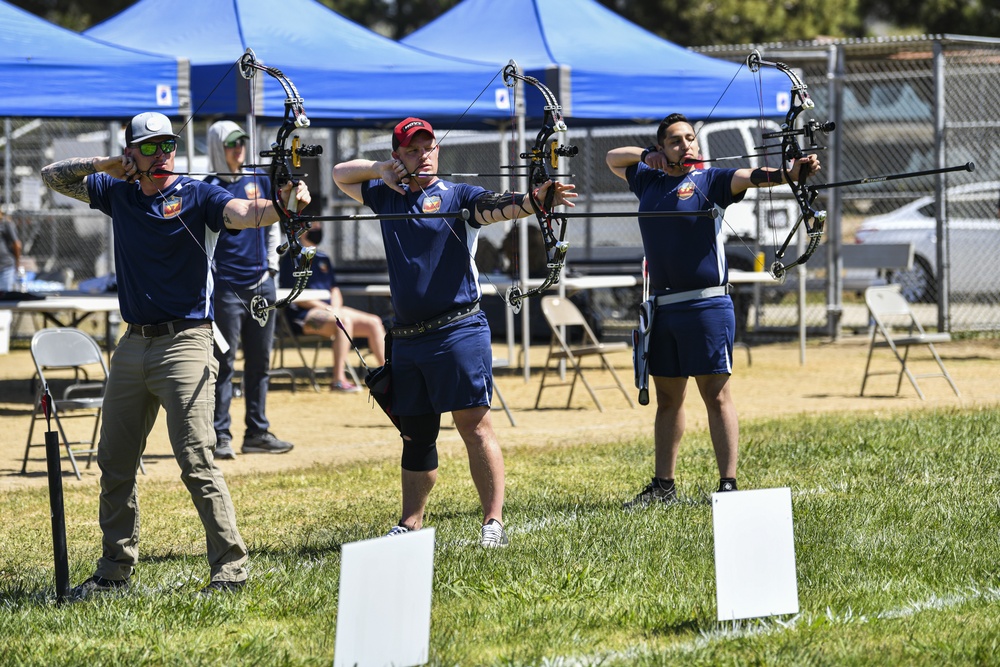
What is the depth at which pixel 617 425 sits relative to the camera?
9938 mm

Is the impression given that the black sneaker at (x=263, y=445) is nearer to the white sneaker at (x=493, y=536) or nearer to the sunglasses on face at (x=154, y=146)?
the white sneaker at (x=493, y=536)

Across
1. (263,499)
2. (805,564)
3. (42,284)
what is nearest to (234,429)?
(263,499)

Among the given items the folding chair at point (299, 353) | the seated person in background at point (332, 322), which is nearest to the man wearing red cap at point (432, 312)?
the folding chair at point (299, 353)

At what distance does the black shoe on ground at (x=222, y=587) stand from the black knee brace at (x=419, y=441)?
3.32ft

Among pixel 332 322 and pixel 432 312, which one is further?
pixel 332 322

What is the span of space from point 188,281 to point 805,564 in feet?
9.06

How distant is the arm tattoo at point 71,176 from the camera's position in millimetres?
5523

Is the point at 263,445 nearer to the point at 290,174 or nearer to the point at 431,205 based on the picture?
the point at 431,205

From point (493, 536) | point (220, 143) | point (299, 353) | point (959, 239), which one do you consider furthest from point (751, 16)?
point (493, 536)

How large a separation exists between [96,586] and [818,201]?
12.1 meters

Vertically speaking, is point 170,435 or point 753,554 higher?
point 170,435

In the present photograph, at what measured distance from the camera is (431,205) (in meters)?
5.75

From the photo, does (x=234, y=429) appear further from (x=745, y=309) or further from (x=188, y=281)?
(x=745, y=309)

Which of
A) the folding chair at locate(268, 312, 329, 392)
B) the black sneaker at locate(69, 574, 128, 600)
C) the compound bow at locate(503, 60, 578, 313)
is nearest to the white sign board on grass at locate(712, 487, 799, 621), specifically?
the compound bow at locate(503, 60, 578, 313)
